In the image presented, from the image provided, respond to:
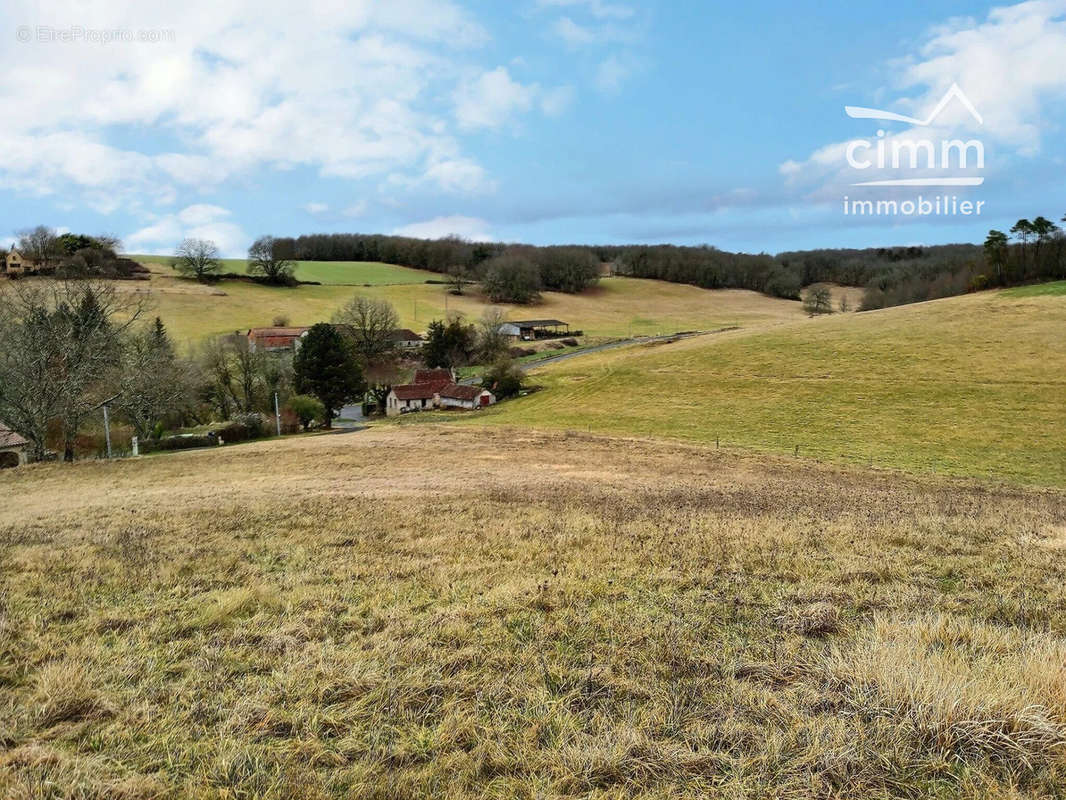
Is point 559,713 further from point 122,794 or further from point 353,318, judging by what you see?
point 353,318

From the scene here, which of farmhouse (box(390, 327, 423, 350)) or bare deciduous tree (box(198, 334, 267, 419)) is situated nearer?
bare deciduous tree (box(198, 334, 267, 419))

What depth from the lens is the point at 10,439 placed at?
3619 centimetres

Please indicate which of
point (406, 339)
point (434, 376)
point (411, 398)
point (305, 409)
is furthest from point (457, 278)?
point (305, 409)

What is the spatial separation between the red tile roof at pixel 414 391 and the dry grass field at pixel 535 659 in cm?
5427

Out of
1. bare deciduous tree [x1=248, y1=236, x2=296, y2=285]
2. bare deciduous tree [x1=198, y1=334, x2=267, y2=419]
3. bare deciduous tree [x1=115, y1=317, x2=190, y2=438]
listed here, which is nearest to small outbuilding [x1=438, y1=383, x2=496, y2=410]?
bare deciduous tree [x1=198, y1=334, x2=267, y2=419]

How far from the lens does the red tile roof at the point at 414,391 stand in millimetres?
64438

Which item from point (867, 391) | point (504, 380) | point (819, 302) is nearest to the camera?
point (867, 391)

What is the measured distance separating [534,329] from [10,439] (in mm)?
73052

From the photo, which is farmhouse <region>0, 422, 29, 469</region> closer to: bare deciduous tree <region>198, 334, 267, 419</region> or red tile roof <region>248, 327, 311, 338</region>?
bare deciduous tree <region>198, 334, 267, 419</region>

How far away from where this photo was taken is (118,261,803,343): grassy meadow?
94750mm

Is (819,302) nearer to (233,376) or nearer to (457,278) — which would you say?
(457,278)

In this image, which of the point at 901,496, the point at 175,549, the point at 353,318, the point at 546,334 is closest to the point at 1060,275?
the point at 546,334

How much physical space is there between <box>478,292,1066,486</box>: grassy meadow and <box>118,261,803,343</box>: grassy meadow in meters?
38.0

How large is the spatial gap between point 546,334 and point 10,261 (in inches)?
3465
